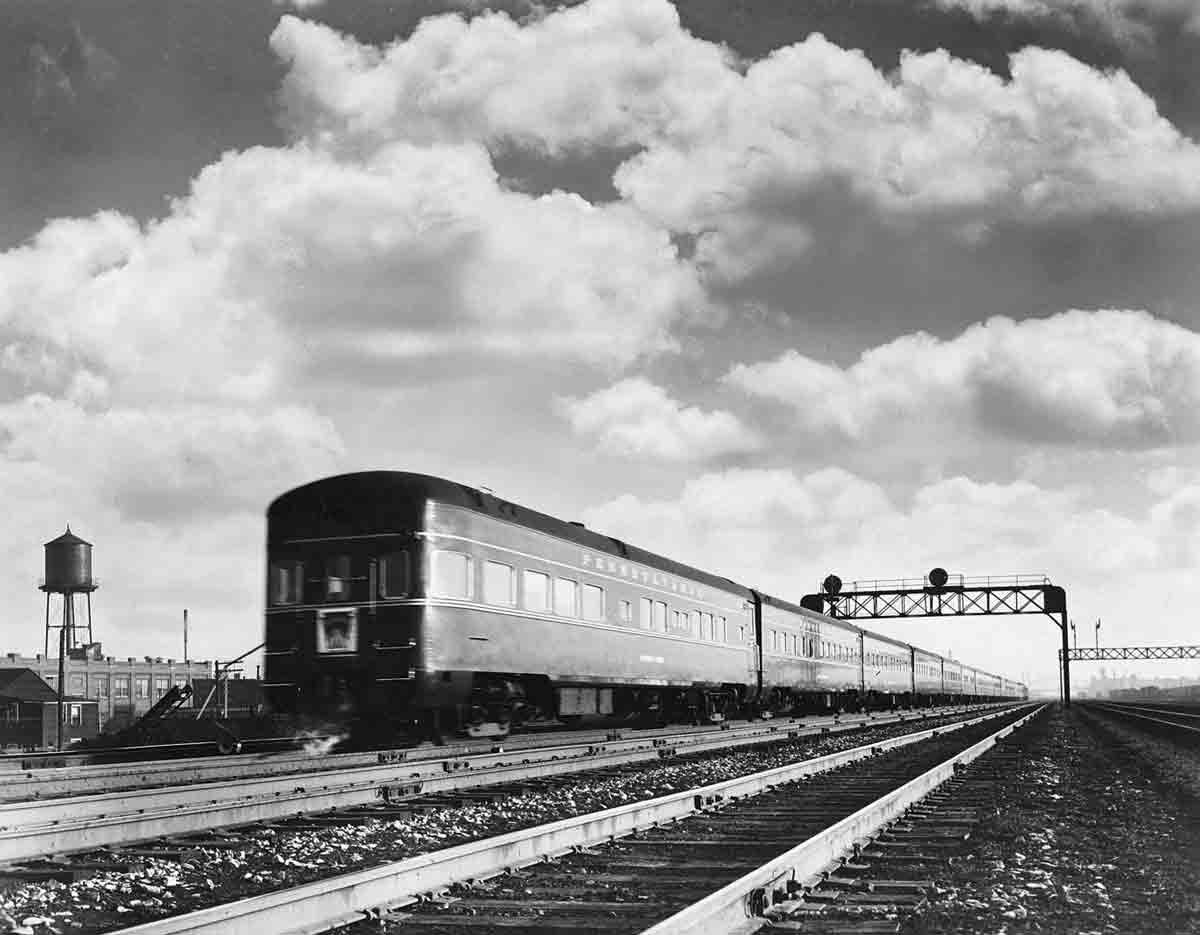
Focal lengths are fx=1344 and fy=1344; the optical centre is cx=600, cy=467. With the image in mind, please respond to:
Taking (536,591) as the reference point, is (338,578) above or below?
above

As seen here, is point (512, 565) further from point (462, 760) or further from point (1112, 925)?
point (1112, 925)

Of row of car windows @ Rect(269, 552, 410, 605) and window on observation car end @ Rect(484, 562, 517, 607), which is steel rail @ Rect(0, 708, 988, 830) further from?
row of car windows @ Rect(269, 552, 410, 605)

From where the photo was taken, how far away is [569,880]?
7375 mm

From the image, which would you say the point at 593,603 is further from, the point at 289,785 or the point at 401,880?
the point at 401,880

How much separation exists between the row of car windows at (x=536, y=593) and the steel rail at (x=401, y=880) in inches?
262

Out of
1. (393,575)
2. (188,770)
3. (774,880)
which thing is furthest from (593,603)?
(774,880)

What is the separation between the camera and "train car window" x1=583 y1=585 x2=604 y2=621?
20969 millimetres

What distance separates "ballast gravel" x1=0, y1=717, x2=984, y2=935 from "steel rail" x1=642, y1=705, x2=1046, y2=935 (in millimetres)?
2347

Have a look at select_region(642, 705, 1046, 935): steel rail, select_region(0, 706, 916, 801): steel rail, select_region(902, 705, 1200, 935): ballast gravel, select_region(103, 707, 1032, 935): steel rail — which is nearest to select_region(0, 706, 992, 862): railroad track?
select_region(0, 706, 916, 801): steel rail

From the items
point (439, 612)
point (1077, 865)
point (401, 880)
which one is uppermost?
point (439, 612)

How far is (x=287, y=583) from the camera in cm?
1748

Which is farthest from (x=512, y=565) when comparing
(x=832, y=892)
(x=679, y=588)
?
(x=832, y=892)

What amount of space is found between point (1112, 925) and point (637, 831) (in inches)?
153

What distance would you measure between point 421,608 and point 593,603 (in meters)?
5.35
